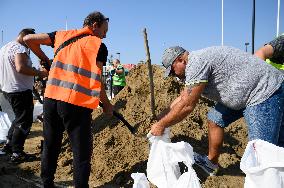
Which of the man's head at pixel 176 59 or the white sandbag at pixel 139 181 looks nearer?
the white sandbag at pixel 139 181

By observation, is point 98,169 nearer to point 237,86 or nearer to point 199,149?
point 199,149

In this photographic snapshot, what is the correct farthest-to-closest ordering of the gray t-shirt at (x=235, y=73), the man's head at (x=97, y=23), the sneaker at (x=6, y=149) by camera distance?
1. the sneaker at (x=6, y=149)
2. the man's head at (x=97, y=23)
3. the gray t-shirt at (x=235, y=73)

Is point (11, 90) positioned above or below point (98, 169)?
above

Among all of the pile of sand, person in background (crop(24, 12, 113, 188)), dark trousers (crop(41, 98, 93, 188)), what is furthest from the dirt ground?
person in background (crop(24, 12, 113, 188))

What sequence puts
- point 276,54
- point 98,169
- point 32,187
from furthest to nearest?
point 98,169 → point 32,187 → point 276,54

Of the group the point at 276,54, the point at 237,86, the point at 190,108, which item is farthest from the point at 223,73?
the point at 276,54

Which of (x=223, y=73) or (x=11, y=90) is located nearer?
(x=223, y=73)

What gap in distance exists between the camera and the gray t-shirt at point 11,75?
16.6 feet

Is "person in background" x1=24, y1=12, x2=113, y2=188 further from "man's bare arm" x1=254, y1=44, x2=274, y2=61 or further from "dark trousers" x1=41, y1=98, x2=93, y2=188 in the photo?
"man's bare arm" x1=254, y1=44, x2=274, y2=61

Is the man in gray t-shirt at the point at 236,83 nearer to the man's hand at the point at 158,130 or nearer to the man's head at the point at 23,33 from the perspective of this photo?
the man's hand at the point at 158,130

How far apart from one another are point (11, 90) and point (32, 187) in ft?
4.83

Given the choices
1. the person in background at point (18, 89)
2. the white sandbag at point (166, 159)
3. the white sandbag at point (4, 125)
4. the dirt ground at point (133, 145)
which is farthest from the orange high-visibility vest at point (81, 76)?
the white sandbag at point (4, 125)

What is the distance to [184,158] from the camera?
129 inches

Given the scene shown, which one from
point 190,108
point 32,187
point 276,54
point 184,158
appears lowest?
point 32,187
